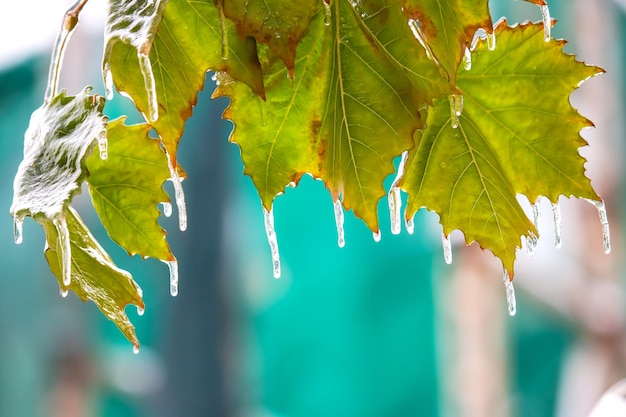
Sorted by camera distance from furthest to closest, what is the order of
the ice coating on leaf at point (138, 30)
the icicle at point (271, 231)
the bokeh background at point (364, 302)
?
the bokeh background at point (364, 302), the icicle at point (271, 231), the ice coating on leaf at point (138, 30)

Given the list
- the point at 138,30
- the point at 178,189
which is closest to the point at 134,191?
the point at 178,189

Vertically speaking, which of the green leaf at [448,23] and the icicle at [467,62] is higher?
the green leaf at [448,23]

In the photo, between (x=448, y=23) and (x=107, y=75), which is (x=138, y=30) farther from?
(x=448, y=23)

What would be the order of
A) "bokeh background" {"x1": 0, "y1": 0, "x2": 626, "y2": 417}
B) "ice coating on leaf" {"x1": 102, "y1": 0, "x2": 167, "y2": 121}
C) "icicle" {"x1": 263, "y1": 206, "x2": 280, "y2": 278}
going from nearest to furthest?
"ice coating on leaf" {"x1": 102, "y1": 0, "x2": 167, "y2": 121} < "icicle" {"x1": 263, "y1": 206, "x2": 280, "y2": 278} < "bokeh background" {"x1": 0, "y1": 0, "x2": 626, "y2": 417}

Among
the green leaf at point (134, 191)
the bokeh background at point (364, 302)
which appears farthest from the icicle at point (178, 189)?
the bokeh background at point (364, 302)

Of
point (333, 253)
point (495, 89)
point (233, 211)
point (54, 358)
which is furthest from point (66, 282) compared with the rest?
point (54, 358)

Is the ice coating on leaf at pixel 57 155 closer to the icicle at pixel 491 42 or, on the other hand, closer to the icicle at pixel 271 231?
the icicle at pixel 271 231

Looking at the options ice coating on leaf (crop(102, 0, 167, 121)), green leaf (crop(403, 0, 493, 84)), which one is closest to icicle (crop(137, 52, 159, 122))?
ice coating on leaf (crop(102, 0, 167, 121))

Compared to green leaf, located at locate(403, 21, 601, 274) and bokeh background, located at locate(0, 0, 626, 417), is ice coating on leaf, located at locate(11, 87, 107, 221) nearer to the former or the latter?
green leaf, located at locate(403, 21, 601, 274)
